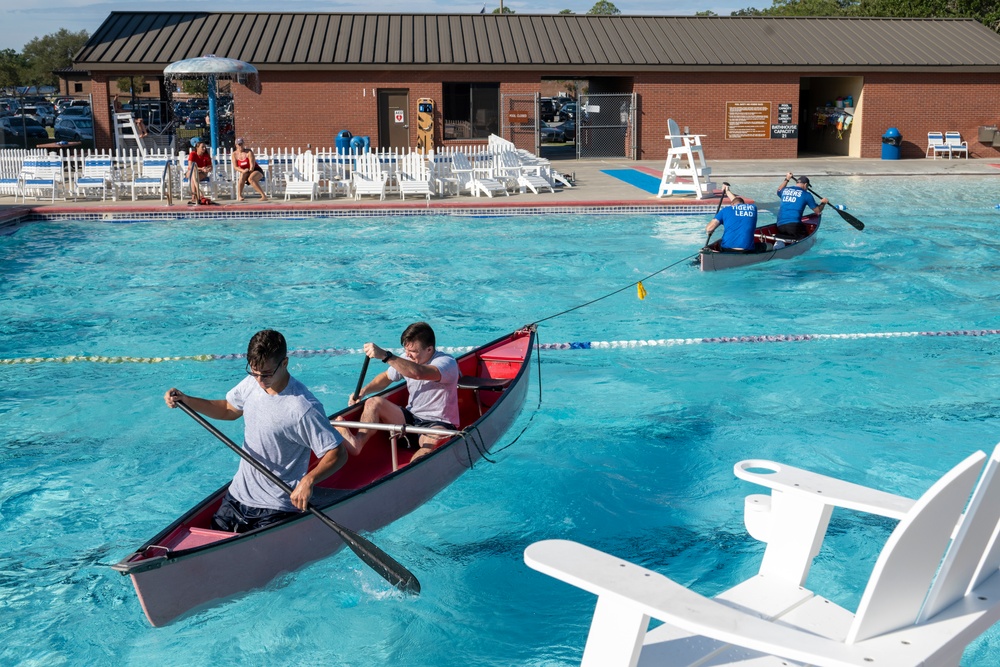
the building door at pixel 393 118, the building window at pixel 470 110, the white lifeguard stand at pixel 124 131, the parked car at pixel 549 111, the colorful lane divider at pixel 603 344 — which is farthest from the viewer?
the parked car at pixel 549 111

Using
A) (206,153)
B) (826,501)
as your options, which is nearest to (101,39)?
(206,153)

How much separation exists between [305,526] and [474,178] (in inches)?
705

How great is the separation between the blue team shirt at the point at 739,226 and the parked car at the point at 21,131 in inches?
1163

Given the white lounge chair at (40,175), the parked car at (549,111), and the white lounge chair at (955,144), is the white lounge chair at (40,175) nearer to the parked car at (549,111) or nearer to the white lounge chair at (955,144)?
the white lounge chair at (955,144)

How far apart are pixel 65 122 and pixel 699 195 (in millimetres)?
27425

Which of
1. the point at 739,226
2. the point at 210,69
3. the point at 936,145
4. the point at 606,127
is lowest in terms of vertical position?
the point at 739,226

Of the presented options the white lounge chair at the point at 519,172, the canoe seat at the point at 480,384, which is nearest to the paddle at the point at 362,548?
the canoe seat at the point at 480,384

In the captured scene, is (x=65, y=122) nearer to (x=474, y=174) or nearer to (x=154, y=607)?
(x=474, y=174)

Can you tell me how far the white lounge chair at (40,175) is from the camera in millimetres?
21078

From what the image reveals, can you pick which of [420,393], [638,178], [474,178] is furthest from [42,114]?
[420,393]

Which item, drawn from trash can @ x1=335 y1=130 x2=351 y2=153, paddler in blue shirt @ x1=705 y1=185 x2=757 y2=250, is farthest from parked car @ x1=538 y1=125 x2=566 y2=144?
paddler in blue shirt @ x1=705 y1=185 x2=757 y2=250

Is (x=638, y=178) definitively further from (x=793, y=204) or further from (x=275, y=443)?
(x=275, y=443)

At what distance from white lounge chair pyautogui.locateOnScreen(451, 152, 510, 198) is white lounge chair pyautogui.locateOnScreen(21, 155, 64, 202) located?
896cm

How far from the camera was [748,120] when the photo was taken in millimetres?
32781
